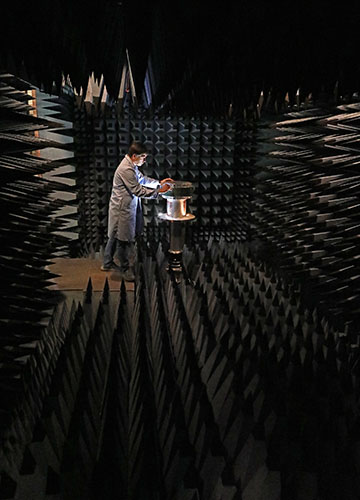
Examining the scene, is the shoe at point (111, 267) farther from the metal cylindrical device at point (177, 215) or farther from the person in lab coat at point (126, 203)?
the metal cylindrical device at point (177, 215)

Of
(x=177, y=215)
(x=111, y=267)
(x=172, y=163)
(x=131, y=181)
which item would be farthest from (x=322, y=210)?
(x=172, y=163)

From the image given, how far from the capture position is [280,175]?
11.8 feet

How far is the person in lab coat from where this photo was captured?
3629mm

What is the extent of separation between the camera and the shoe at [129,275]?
355cm

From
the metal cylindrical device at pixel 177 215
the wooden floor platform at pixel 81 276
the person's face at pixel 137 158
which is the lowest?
the wooden floor platform at pixel 81 276

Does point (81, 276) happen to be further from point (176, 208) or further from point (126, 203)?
point (176, 208)

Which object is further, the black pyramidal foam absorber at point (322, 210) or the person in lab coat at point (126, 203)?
the person in lab coat at point (126, 203)

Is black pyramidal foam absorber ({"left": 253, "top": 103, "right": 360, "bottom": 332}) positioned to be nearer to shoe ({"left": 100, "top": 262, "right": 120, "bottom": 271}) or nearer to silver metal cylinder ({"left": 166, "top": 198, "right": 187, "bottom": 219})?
silver metal cylinder ({"left": 166, "top": 198, "right": 187, "bottom": 219})

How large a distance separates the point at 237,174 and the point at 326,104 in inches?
95.3

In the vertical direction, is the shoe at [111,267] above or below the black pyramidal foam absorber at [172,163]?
below

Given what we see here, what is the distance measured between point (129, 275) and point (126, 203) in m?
0.73

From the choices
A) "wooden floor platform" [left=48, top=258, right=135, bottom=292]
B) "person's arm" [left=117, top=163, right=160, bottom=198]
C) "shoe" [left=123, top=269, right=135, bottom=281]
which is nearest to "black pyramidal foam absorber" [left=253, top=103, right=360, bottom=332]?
"person's arm" [left=117, top=163, right=160, bottom=198]

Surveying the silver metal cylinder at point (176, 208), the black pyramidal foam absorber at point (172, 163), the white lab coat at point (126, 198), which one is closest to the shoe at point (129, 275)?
the white lab coat at point (126, 198)

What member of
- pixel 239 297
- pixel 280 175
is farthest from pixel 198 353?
pixel 280 175
